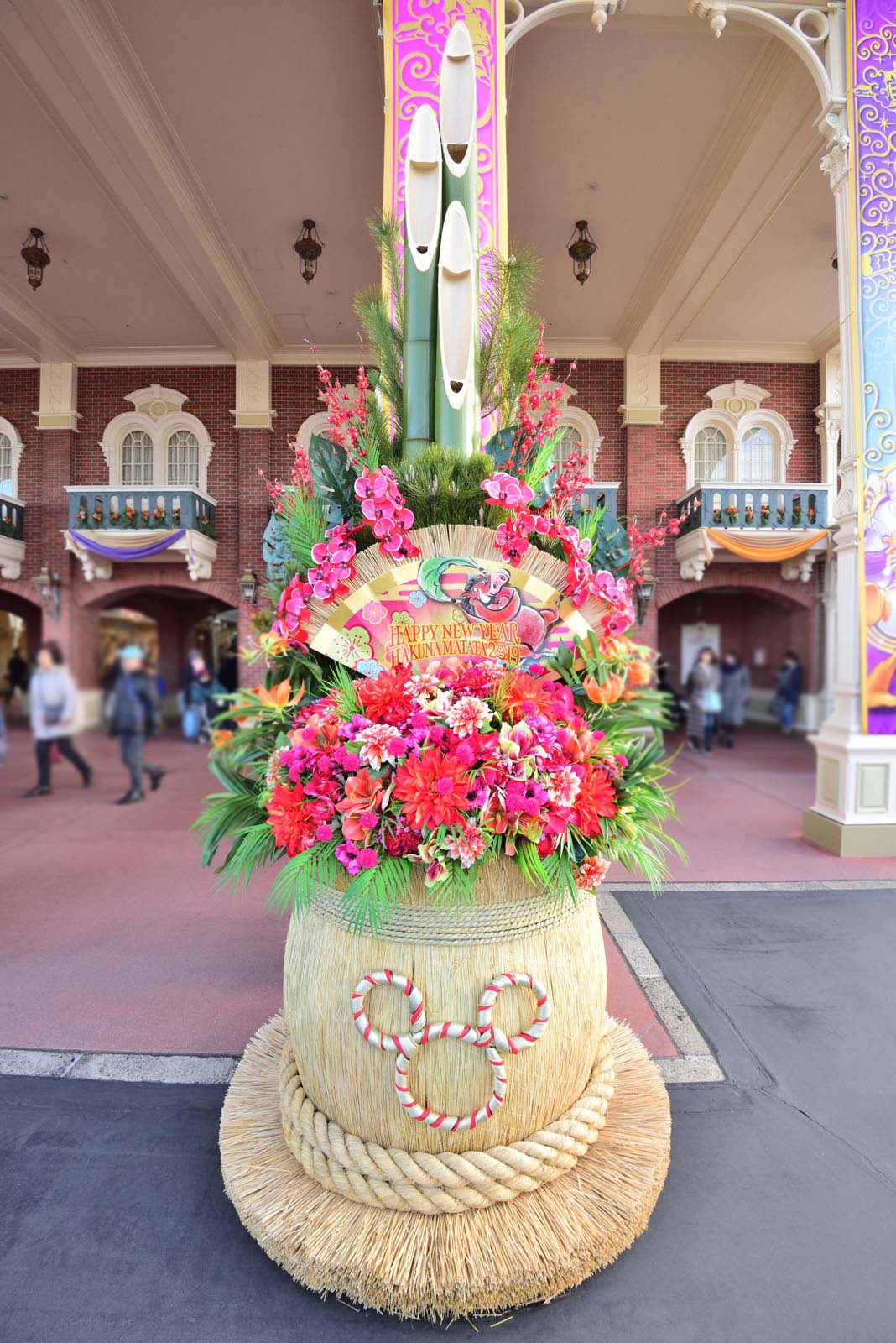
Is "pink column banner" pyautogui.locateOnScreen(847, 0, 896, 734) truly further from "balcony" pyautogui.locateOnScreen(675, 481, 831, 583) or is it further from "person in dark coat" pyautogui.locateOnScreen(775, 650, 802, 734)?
"person in dark coat" pyautogui.locateOnScreen(775, 650, 802, 734)

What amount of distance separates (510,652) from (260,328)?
10.5 meters

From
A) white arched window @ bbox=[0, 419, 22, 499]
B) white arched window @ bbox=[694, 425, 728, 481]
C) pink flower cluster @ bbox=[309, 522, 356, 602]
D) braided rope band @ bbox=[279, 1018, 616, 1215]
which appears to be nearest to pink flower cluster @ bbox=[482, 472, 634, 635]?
pink flower cluster @ bbox=[309, 522, 356, 602]

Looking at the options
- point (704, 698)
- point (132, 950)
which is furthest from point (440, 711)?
point (704, 698)

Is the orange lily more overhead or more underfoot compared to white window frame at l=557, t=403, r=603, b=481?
more underfoot

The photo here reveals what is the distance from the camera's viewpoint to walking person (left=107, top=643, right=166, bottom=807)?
242 inches

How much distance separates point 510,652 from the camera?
60.3 inches

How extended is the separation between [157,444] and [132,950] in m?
10.2

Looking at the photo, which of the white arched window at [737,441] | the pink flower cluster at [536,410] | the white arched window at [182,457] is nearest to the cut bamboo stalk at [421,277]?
the pink flower cluster at [536,410]

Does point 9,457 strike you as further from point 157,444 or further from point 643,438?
point 643,438

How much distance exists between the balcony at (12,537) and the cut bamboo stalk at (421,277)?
1155 cm

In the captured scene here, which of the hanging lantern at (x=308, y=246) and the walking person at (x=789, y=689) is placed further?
the walking person at (x=789, y=689)

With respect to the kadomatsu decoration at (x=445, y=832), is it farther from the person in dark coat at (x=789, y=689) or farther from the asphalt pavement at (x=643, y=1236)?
the person in dark coat at (x=789, y=689)

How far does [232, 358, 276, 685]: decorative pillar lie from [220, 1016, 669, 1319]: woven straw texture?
9.76 meters

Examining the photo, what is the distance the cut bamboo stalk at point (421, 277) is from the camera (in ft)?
5.07
